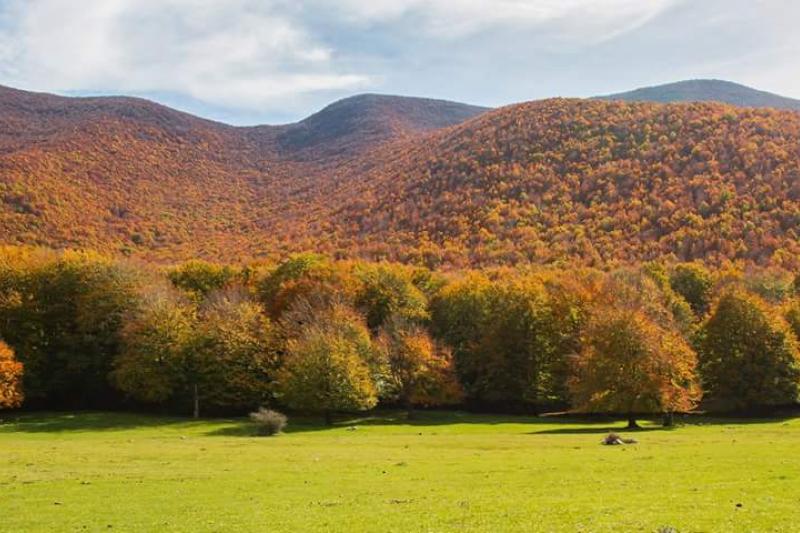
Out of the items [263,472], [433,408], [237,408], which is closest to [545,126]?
[433,408]

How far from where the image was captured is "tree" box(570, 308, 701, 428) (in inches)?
2008

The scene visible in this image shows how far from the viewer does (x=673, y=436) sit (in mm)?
42219

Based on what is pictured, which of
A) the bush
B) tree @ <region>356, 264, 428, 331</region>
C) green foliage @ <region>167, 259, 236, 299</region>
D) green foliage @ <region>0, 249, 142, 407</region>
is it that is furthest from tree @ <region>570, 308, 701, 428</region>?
green foliage @ <region>0, 249, 142, 407</region>

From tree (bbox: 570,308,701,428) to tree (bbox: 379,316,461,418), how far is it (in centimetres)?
1377


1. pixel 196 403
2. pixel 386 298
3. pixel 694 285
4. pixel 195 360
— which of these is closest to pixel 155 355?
pixel 195 360

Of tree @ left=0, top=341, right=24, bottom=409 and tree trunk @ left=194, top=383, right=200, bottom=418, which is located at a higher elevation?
tree @ left=0, top=341, right=24, bottom=409

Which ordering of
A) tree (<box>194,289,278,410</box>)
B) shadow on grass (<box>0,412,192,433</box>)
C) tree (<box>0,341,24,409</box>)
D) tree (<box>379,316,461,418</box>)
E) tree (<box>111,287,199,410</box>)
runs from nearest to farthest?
shadow on grass (<box>0,412,192,433</box>)
tree (<box>0,341,24,409</box>)
tree (<box>111,287,199,410</box>)
tree (<box>379,316,461,418</box>)
tree (<box>194,289,278,410</box>)

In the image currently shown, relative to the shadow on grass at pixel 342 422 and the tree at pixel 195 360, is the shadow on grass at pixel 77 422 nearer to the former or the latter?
the shadow on grass at pixel 342 422

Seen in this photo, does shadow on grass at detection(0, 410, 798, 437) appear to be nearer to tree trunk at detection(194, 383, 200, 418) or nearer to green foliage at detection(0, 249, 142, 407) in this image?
tree trunk at detection(194, 383, 200, 418)

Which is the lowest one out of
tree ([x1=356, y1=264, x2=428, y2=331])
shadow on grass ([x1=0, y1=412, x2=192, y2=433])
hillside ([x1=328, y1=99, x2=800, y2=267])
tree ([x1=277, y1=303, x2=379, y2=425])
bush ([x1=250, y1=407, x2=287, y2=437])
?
shadow on grass ([x1=0, y1=412, x2=192, y2=433])

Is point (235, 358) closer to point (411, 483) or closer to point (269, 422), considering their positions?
point (269, 422)

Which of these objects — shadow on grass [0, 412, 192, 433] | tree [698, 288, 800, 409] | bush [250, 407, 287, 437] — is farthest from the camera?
tree [698, 288, 800, 409]

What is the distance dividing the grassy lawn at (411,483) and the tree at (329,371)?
12.5 m

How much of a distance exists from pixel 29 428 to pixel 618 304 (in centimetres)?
5172
